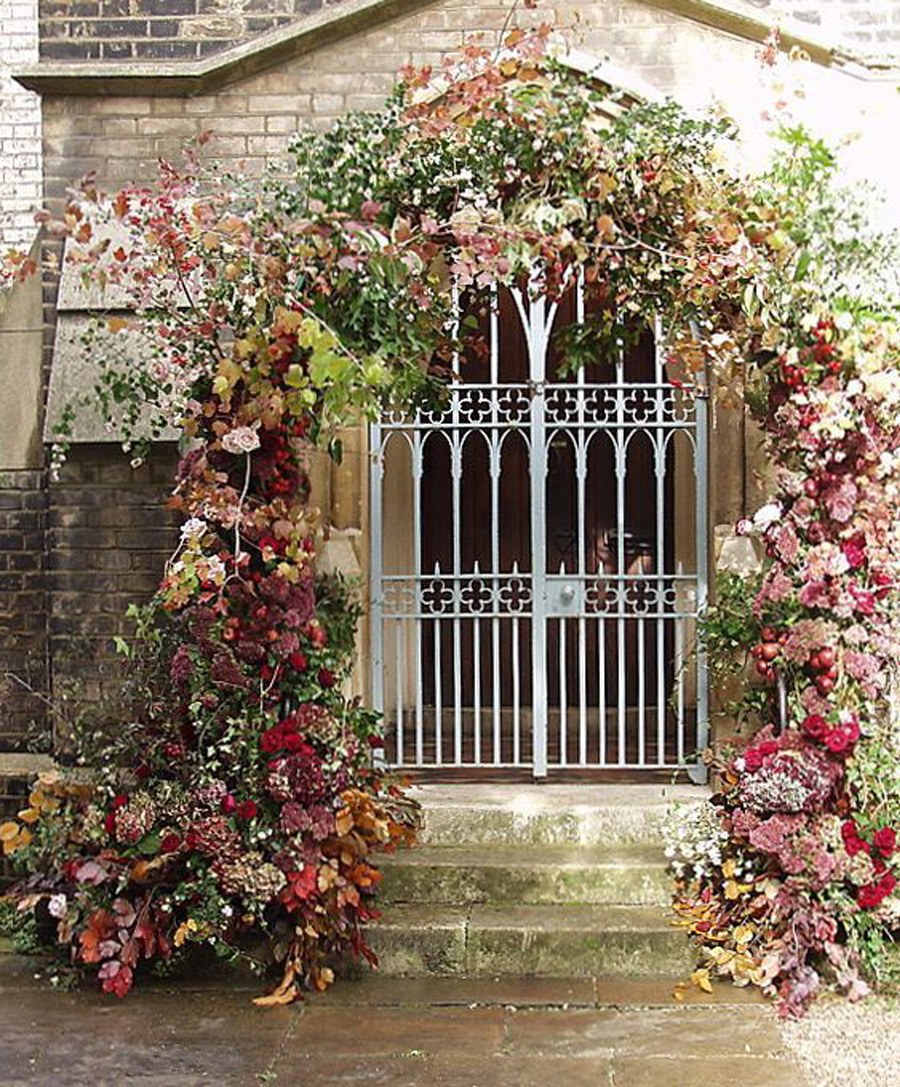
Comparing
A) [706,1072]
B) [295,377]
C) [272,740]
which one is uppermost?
[295,377]

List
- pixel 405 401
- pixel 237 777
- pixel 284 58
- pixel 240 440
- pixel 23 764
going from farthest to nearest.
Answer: pixel 23 764 < pixel 284 58 < pixel 405 401 < pixel 237 777 < pixel 240 440

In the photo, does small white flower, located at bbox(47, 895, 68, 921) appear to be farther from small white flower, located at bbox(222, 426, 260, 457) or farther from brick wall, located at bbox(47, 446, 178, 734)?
small white flower, located at bbox(222, 426, 260, 457)

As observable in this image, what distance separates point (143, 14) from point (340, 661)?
3.02 meters

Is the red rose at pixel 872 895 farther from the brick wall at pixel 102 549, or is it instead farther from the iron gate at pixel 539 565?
the brick wall at pixel 102 549

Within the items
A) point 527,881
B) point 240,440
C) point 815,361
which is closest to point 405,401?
point 240,440

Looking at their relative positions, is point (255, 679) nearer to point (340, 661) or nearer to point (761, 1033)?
point (340, 661)

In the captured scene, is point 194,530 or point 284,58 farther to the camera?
point 284,58

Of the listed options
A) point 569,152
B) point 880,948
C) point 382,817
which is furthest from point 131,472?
point 880,948

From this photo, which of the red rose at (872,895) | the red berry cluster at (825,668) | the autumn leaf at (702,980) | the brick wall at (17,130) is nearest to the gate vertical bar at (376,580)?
the autumn leaf at (702,980)

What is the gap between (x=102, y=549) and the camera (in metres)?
6.72

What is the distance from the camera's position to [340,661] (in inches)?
257

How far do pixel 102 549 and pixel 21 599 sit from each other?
669 millimetres

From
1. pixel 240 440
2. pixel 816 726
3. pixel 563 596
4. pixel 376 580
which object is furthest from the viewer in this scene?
pixel 563 596

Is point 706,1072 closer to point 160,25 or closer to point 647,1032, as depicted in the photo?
point 647,1032
